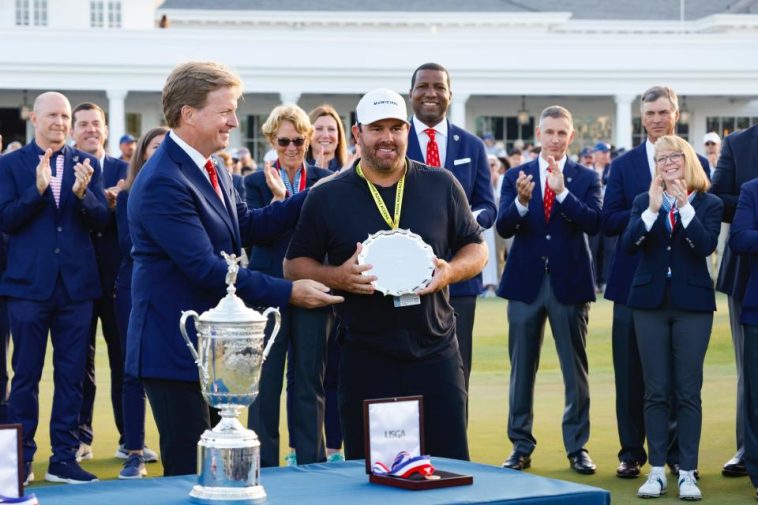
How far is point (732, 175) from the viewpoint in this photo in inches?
330

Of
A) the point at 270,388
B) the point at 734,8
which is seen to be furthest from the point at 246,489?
the point at 734,8

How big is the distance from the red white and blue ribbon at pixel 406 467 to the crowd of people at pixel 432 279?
3.87ft

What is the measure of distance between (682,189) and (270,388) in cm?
248

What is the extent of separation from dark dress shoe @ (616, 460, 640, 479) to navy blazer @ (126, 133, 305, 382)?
143 inches

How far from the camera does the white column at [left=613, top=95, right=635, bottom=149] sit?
133ft

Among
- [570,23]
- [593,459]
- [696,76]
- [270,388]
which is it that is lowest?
[593,459]

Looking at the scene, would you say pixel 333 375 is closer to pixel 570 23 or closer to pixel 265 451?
pixel 265 451

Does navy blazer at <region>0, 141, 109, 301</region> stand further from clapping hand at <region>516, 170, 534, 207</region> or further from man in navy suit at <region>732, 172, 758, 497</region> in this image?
man in navy suit at <region>732, 172, 758, 497</region>

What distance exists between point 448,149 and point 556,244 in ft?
3.37

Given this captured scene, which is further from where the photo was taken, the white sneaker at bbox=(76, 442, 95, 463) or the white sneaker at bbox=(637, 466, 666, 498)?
the white sneaker at bbox=(76, 442, 95, 463)

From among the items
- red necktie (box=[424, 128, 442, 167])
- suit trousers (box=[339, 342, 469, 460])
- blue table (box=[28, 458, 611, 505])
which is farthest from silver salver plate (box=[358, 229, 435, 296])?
red necktie (box=[424, 128, 442, 167])

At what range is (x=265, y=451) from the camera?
26.3 ft

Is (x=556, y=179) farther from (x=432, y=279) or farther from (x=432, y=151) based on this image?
(x=432, y=279)

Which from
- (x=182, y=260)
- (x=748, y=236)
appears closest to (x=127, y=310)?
(x=182, y=260)
